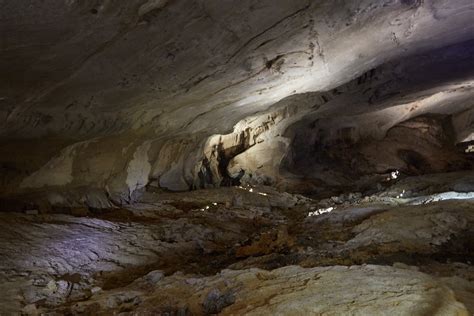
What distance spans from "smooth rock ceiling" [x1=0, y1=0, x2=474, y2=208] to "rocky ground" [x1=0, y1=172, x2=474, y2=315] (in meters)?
1.32

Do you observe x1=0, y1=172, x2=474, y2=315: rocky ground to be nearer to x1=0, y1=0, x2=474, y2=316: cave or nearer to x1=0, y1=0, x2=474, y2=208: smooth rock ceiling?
x1=0, y1=0, x2=474, y2=316: cave

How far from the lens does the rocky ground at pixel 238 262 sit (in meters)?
2.98

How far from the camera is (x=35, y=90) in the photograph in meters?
4.99

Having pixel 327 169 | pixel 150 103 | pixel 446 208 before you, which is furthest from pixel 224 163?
pixel 446 208

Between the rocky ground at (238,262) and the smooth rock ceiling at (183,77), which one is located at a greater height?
the smooth rock ceiling at (183,77)

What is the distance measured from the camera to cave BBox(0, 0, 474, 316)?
3561 millimetres

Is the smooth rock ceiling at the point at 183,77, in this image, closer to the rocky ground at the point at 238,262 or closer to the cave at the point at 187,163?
the cave at the point at 187,163

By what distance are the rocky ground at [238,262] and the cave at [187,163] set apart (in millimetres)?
27

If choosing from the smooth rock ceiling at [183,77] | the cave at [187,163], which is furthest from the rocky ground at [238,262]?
the smooth rock ceiling at [183,77]

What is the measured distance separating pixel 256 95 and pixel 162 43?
3.86m

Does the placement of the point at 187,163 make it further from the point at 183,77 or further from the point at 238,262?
the point at 238,262

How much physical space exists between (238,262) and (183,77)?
311cm

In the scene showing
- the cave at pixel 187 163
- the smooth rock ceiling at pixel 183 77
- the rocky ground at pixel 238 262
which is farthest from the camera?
the smooth rock ceiling at pixel 183 77

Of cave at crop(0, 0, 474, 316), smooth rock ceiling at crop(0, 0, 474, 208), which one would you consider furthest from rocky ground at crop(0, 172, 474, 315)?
smooth rock ceiling at crop(0, 0, 474, 208)
